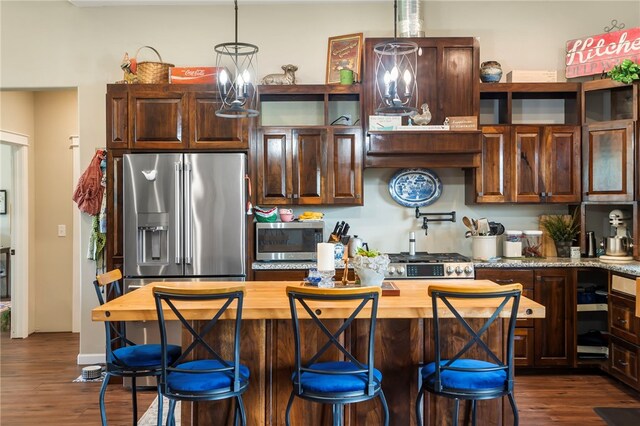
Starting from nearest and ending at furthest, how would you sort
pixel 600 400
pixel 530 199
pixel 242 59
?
pixel 600 400 → pixel 530 199 → pixel 242 59

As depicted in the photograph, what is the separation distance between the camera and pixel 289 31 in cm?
488

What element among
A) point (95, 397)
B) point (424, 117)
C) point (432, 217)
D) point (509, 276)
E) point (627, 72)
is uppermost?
point (627, 72)

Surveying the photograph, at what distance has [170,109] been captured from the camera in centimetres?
428

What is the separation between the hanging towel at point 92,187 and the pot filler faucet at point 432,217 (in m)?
2.86

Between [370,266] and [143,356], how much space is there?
1.28 metres

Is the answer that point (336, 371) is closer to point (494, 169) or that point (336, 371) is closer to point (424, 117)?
point (424, 117)

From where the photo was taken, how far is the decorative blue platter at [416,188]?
488 centimetres

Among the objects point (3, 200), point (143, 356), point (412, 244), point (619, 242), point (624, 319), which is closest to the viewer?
point (143, 356)

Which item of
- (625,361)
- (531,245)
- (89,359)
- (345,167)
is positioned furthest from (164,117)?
(625,361)

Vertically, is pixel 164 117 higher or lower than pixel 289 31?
lower

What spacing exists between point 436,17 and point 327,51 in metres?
1.06

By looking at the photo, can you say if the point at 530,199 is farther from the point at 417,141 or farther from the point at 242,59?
the point at 242,59

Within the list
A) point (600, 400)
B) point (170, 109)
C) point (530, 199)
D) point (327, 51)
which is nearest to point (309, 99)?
point (327, 51)

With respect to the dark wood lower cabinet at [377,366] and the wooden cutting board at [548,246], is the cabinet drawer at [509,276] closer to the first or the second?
the wooden cutting board at [548,246]
